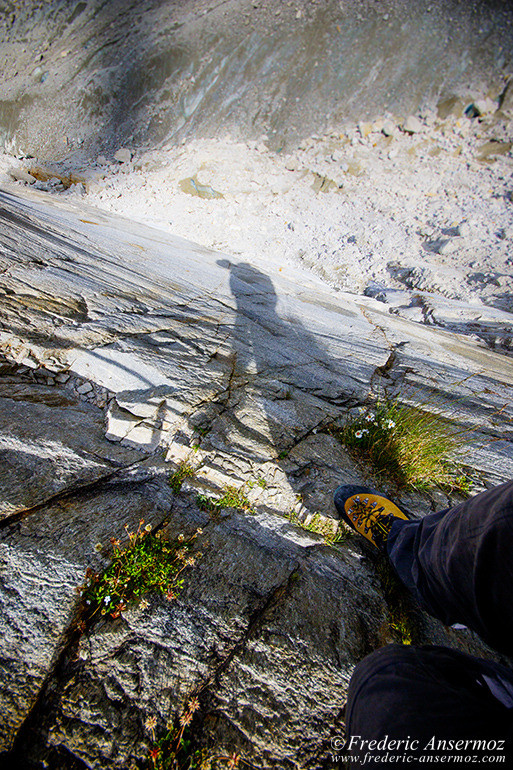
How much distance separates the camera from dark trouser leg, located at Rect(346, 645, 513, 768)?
906 millimetres

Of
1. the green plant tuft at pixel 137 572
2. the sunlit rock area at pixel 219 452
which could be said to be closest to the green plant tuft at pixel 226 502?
the sunlit rock area at pixel 219 452

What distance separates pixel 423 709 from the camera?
98 cm

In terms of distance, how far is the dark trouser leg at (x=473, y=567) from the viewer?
1168 mm

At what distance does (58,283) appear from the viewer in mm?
3223

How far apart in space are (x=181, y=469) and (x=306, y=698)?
1301mm

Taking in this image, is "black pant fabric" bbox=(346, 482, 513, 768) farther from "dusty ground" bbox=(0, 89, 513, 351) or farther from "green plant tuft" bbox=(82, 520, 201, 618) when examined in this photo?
"dusty ground" bbox=(0, 89, 513, 351)

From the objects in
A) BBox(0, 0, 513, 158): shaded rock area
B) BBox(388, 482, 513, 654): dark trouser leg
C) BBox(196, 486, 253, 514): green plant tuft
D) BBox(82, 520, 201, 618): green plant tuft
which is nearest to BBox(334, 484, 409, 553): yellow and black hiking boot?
BBox(388, 482, 513, 654): dark trouser leg

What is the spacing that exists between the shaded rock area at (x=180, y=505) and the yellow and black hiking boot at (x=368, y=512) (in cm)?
11

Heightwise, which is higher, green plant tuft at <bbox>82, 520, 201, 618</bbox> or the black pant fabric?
the black pant fabric

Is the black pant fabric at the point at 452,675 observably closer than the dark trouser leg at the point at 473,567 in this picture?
Yes

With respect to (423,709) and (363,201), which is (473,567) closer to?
(423,709)

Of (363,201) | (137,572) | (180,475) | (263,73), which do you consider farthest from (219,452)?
(263,73)

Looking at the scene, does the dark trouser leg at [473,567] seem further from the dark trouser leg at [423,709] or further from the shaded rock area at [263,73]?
→ the shaded rock area at [263,73]

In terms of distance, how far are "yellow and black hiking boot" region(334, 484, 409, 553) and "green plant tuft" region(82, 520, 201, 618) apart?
3.26 ft
